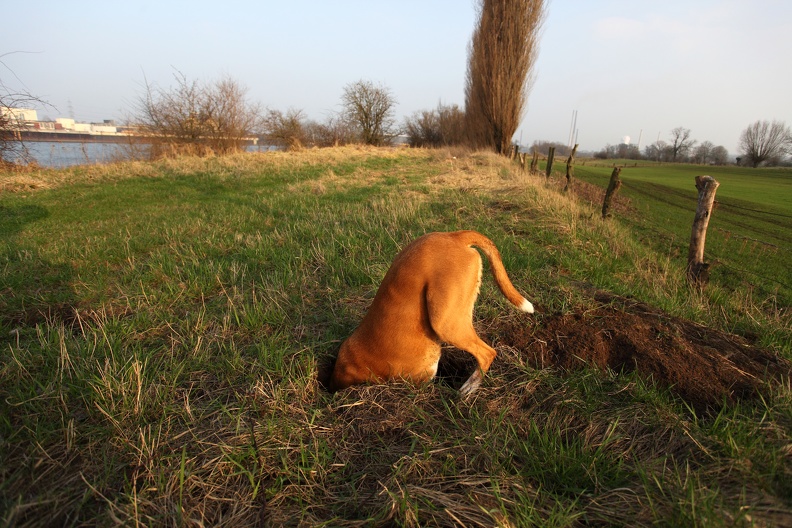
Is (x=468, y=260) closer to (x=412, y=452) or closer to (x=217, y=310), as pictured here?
(x=412, y=452)

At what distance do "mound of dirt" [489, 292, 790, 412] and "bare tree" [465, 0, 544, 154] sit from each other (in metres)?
26.5

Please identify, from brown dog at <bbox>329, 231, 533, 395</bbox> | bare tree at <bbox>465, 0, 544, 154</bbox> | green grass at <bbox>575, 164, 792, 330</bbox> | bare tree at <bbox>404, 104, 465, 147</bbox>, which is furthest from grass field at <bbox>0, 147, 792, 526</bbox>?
bare tree at <bbox>404, 104, 465, 147</bbox>

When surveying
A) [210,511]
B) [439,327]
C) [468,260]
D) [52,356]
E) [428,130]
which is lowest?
[210,511]

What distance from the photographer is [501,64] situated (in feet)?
82.8

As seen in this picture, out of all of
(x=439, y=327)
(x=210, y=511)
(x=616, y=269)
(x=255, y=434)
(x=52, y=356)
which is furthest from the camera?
(x=616, y=269)

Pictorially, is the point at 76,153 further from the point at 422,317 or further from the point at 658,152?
the point at 658,152

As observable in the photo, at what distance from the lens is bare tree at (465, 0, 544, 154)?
24.2m

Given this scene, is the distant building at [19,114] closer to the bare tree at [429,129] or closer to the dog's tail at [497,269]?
the dog's tail at [497,269]

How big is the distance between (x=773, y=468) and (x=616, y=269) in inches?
140

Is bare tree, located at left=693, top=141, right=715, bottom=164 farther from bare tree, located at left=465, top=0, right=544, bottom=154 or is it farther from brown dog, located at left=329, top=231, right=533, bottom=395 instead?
brown dog, located at left=329, top=231, right=533, bottom=395

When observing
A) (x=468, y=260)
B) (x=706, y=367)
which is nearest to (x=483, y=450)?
(x=468, y=260)

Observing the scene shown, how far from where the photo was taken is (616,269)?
188 inches

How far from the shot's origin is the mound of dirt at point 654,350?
2.33 meters

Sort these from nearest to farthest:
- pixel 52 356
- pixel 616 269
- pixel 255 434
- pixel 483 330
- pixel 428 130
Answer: pixel 255 434 → pixel 52 356 → pixel 483 330 → pixel 616 269 → pixel 428 130
